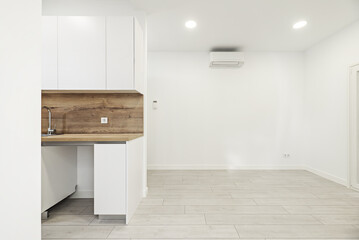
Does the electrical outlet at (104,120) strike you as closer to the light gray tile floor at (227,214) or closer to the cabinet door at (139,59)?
the cabinet door at (139,59)

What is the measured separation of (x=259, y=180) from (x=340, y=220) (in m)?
1.60

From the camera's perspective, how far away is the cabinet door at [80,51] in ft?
8.05

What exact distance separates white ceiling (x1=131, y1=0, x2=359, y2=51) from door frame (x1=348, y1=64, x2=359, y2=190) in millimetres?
845

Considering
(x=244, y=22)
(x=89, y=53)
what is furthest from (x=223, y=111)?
(x=89, y=53)

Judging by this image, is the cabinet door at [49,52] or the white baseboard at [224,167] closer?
the cabinet door at [49,52]

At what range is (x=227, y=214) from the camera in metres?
2.34

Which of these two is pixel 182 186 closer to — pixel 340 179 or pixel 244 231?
pixel 244 231

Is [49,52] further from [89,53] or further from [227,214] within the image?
[227,214]

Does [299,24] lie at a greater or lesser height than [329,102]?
greater

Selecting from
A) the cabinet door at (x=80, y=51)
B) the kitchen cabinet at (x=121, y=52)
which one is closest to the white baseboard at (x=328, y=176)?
the kitchen cabinet at (x=121, y=52)

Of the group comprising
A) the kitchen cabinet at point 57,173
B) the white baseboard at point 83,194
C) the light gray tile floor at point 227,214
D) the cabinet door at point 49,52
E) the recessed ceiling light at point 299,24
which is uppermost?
the recessed ceiling light at point 299,24

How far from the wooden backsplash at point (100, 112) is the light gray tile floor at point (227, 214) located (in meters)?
0.94

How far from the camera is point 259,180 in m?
3.78

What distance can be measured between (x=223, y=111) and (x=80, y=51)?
307 cm
